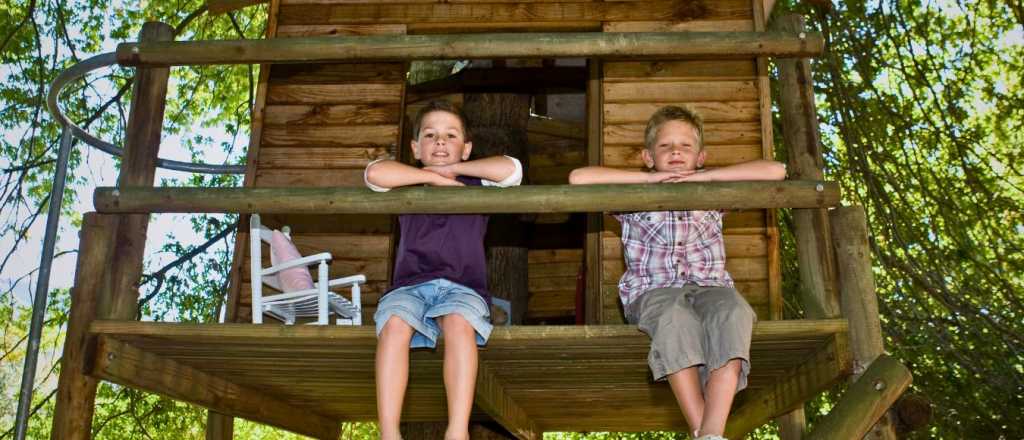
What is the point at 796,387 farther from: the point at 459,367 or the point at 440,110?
the point at 440,110

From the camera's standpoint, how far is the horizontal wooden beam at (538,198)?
4.35 meters

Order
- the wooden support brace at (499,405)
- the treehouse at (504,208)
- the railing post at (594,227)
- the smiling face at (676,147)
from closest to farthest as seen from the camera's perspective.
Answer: the treehouse at (504,208) < the smiling face at (676,147) < the wooden support brace at (499,405) < the railing post at (594,227)

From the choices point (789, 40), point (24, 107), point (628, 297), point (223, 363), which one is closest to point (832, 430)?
point (628, 297)

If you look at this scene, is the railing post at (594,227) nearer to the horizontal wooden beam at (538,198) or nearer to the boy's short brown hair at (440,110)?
the boy's short brown hair at (440,110)

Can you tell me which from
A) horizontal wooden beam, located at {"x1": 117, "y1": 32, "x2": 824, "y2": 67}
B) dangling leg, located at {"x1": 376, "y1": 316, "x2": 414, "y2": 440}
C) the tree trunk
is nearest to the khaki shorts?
dangling leg, located at {"x1": 376, "y1": 316, "x2": 414, "y2": 440}

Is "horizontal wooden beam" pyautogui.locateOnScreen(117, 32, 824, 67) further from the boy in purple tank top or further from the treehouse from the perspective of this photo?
the boy in purple tank top

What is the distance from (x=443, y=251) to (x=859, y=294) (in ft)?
5.66

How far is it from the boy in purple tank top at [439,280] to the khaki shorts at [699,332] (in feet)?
2.20

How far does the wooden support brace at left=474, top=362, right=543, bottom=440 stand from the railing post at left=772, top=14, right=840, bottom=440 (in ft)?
4.89

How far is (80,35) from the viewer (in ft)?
50.9

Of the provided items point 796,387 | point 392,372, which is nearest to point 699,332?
point 392,372

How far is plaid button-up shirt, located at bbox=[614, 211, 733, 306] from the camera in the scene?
186 inches

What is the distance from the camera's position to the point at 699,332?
4.34 meters

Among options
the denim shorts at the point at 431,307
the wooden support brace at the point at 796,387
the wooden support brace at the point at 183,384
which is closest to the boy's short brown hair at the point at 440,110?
the denim shorts at the point at 431,307
